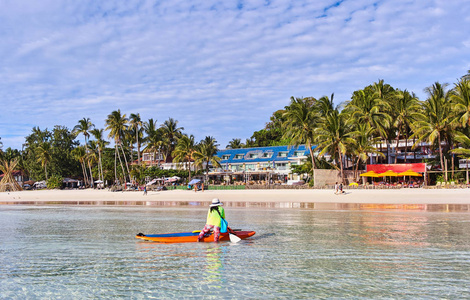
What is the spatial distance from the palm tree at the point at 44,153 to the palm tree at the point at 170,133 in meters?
20.8

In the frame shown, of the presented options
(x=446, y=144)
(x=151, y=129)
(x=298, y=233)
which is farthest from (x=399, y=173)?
(x=151, y=129)

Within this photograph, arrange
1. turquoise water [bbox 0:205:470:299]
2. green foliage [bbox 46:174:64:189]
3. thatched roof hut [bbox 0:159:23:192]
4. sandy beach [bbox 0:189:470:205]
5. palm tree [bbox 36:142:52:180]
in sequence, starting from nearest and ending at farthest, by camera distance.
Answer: turquoise water [bbox 0:205:470:299] → sandy beach [bbox 0:189:470:205] → thatched roof hut [bbox 0:159:23:192] → green foliage [bbox 46:174:64:189] → palm tree [bbox 36:142:52:180]

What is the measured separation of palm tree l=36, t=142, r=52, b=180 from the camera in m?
71.1

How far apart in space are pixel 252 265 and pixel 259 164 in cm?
5207

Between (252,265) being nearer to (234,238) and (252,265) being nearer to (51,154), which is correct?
(234,238)

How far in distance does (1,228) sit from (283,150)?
163ft

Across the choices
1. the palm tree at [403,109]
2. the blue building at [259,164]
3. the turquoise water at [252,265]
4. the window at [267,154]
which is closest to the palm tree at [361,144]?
the palm tree at [403,109]

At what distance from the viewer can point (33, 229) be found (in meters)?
17.0

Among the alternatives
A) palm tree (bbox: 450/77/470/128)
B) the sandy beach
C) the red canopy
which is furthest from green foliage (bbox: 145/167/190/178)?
palm tree (bbox: 450/77/470/128)

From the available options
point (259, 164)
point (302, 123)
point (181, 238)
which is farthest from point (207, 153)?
Answer: point (181, 238)

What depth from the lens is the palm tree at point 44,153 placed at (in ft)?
233

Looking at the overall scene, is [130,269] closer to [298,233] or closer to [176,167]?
[298,233]

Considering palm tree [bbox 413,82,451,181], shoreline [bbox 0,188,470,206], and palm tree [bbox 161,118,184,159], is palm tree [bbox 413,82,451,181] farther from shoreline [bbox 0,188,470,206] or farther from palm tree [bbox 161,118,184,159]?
palm tree [bbox 161,118,184,159]

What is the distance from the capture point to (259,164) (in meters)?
61.8
